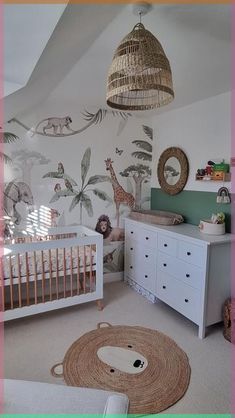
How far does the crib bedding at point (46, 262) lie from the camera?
2.45 m

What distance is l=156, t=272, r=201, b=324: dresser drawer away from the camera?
2.40 m

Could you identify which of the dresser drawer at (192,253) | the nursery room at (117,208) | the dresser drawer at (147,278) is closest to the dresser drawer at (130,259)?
the nursery room at (117,208)

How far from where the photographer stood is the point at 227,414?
5.28 ft

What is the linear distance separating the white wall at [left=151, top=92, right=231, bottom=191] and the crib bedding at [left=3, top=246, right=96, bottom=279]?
1525mm

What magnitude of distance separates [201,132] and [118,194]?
4.49 feet

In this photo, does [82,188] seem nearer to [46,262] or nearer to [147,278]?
[46,262]

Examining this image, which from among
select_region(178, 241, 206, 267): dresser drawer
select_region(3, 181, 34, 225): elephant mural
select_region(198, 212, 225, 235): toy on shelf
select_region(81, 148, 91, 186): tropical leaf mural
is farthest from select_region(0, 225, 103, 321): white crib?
select_region(198, 212, 225, 235): toy on shelf

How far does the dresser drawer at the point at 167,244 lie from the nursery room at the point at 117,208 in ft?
0.06

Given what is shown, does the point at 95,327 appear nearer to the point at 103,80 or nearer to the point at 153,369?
the point at 153,369

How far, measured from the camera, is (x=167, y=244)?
9.05 ft

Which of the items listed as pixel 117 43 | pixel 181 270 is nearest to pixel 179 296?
pixel 181 270

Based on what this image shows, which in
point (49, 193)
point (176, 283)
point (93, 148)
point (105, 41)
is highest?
point (105, 41)

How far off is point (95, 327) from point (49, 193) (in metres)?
1.65

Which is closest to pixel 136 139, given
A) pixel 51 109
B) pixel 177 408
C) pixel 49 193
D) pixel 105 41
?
pixel 51 109
